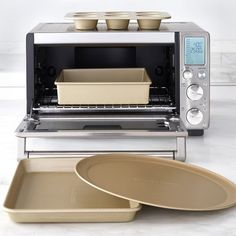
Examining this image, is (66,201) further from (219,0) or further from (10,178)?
(219,0)

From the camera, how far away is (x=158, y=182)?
1093 mm

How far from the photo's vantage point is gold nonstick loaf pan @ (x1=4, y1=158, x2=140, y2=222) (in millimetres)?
968

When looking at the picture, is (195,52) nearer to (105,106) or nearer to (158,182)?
(105,106)

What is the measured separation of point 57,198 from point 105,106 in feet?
1.43

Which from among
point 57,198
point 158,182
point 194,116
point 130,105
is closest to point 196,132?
point 194,116

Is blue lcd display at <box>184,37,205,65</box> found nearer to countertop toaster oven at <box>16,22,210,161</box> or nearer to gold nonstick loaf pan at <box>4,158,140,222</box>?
countertop toaster oven at <box>16,22,210,161</box>

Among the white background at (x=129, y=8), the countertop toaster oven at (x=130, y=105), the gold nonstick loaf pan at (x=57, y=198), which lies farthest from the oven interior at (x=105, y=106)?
the white background at (x=129, y=8)

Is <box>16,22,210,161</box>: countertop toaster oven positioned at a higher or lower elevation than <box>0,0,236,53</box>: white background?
lower

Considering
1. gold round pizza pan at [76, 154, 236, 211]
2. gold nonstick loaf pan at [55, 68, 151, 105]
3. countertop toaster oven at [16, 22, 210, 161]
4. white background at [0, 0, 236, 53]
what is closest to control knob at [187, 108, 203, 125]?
countertop toaster oven at [16, 22, 210, 161]

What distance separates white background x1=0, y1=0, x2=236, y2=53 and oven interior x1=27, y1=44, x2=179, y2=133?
354 millimetres

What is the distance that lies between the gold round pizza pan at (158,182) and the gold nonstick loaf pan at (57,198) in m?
0.03

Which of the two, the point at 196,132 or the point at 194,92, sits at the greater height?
the point at 194,92

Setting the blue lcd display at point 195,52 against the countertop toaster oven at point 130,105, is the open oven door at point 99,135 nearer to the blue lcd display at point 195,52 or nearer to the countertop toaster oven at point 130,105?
the countertop toaster oven at point 130,105

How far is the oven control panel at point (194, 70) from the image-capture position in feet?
4.74
